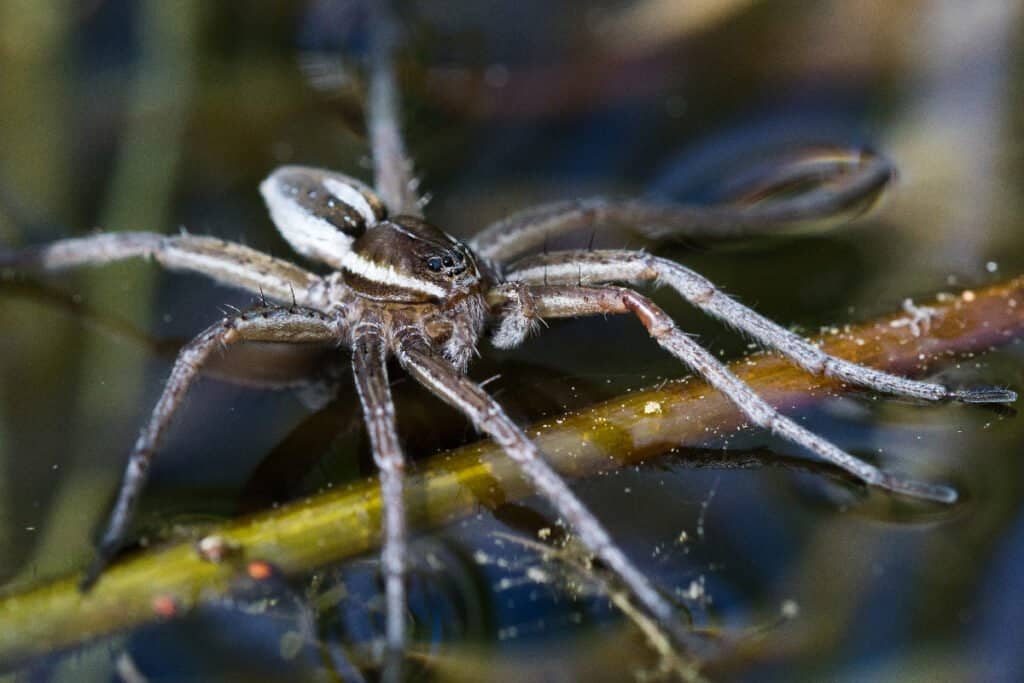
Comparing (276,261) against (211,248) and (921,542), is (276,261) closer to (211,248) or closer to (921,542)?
(211,248)

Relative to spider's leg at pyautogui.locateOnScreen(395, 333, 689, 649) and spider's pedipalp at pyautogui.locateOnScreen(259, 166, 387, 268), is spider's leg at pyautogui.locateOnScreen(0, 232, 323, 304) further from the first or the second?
spider's leg at pyautogui.locateOnScreen(395, 333, 689, 649)

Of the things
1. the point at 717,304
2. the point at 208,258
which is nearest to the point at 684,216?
the point at 717,304

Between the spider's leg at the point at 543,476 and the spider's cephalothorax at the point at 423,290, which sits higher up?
the spider's cephalothorax at the point at 423,290

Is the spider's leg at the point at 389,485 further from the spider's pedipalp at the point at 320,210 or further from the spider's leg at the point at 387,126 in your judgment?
the spider's leg at the point at 387,126

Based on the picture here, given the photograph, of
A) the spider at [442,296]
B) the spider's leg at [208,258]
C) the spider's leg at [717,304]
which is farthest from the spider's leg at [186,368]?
the spider's leg at [717,304]

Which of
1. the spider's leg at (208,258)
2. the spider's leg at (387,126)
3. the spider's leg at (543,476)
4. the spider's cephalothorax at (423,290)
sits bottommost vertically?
the spider's leg at (543,476)

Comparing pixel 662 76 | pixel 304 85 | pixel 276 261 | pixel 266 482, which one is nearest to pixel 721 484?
pixel 266 482

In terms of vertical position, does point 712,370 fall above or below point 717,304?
below

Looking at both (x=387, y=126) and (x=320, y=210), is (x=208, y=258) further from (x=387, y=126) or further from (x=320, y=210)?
(x=387, y=126)
